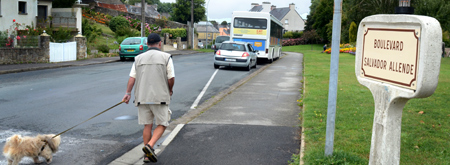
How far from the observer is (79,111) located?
30.4 feet

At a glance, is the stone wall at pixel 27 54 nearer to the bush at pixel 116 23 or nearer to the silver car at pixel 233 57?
the silver car at pixel 233 57

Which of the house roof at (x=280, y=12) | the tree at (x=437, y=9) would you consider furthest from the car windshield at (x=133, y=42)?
the house roof at (x=280, y=12)

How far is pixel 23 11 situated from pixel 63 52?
695 cm

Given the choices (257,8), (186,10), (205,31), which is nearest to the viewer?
(186,10)

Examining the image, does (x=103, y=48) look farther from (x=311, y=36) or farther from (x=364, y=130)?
(x=311, y=36)

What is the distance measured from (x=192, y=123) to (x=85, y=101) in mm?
3702

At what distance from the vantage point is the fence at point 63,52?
954 inches

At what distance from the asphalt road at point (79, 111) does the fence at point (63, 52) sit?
29.4 ft

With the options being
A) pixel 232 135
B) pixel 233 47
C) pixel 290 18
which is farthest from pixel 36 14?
pixel 290 18

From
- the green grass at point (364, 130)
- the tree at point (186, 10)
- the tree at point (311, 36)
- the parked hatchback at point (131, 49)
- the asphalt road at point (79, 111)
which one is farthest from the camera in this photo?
the tree at point (311, 36)

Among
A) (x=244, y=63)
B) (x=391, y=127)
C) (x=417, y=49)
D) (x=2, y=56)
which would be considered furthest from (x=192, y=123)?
(x=2, y=56)

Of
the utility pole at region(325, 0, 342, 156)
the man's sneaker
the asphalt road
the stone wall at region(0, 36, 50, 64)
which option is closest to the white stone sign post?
the utility pole at region(325, 0, 342, 156)

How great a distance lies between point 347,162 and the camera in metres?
5.17

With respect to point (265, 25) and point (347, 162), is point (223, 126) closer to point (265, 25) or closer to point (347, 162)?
point (347, 162)
